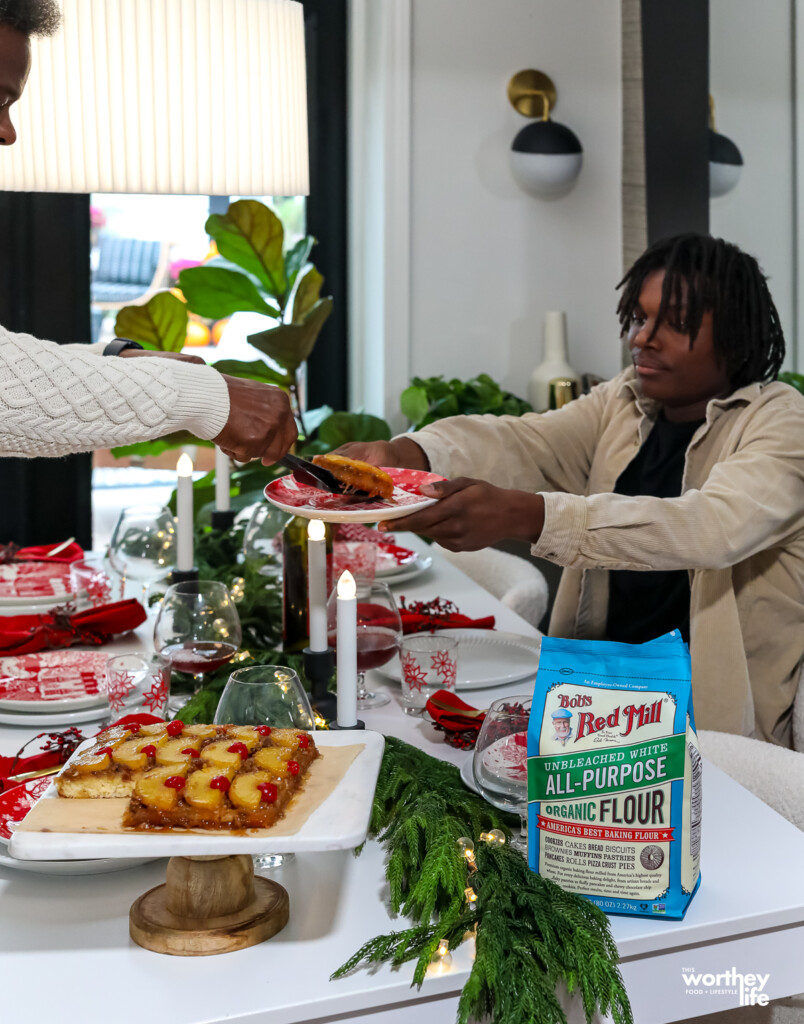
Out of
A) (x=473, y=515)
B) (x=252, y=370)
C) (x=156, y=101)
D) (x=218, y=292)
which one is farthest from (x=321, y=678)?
(x=218, y=292)

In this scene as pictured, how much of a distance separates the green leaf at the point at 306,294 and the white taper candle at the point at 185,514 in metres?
1.30

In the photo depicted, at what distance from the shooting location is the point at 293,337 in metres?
2.74

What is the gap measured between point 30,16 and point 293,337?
1527 mm

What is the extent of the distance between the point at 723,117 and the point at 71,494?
6.81ft

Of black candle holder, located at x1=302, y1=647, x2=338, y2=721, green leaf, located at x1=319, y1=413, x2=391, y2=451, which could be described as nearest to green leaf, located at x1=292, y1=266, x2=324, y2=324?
green leaf, located at x1=319, y1=413, x2=391, y2=451

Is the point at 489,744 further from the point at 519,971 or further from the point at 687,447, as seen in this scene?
the point at 687,447

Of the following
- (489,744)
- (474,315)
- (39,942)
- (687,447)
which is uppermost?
(474,315)

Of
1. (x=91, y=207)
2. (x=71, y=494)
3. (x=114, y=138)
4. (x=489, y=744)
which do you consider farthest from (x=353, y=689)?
(x=91, y=207)

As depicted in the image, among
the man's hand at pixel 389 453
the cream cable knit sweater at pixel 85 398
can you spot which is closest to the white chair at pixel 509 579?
the man's hand at pixel 389 453

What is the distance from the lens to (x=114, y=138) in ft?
5.23

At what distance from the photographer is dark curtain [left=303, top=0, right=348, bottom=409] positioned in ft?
11.1

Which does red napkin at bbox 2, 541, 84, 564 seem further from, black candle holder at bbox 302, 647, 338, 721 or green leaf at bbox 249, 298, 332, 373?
black candle holder at bbox 302, 647, 338, 721

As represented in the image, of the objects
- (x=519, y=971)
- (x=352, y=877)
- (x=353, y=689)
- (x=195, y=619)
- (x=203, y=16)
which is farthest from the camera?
(x=203, y=16)

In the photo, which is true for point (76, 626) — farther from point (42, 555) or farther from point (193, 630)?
point (42, 555)
